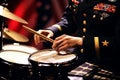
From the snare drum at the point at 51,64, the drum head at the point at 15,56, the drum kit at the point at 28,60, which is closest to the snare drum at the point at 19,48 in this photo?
the drum kit at the point at 28,60

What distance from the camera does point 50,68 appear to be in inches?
78.8

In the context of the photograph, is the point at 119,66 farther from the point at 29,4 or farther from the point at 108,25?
the point at 29,4

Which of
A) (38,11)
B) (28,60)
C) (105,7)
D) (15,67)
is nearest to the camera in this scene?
(28,60)

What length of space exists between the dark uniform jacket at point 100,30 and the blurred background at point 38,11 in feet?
3.00

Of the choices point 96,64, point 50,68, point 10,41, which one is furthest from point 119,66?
point 10,41

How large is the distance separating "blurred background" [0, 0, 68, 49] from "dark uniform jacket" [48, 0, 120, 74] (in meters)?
0.92

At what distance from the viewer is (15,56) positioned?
2520 mm

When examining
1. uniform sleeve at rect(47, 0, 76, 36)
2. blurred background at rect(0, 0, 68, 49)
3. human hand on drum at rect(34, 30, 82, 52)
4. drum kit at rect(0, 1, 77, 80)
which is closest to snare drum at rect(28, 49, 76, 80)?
drum kit at rect(0, 1, 77, 80)

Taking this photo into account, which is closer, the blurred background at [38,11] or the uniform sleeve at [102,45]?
the uniform sleeve at [102,45]

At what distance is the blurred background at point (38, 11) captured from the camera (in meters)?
3.61

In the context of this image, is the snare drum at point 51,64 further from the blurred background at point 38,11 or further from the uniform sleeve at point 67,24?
the blurred background at point 38,11

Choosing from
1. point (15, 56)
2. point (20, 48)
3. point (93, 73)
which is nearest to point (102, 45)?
point (93, 73)

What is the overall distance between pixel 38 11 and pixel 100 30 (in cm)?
160

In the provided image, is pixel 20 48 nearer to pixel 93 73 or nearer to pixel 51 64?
pixel 51 64
